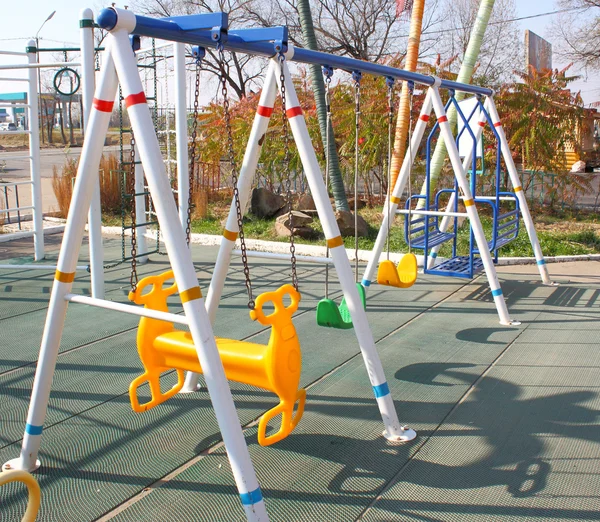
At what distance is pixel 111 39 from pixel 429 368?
279cm

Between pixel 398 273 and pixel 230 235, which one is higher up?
pixel 230 235

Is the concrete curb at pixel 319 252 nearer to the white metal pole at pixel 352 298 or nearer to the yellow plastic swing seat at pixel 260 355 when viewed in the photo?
the white metal pole at pixel 352 298

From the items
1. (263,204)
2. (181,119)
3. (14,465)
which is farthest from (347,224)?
(14,465)

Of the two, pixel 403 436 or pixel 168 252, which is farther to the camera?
pixel 403 436

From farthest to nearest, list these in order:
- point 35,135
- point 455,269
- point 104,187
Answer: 1. point 104,187
2. point 35,135
3. point 455,269

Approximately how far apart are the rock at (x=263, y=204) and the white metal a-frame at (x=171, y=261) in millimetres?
7033

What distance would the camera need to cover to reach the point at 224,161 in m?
13.5

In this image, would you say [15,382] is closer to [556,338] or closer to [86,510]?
[86,510]

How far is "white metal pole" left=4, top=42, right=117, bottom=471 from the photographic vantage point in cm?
268

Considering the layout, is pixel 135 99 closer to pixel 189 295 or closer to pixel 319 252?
pixel 189 295

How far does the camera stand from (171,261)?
236 cm

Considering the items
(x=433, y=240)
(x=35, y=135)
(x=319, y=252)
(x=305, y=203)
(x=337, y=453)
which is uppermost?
(x=35, y=135)

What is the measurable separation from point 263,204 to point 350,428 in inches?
296

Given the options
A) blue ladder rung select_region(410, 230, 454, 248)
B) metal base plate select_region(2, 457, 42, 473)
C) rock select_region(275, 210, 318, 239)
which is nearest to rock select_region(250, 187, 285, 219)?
rock select_region(275, 210, 318, 239)
